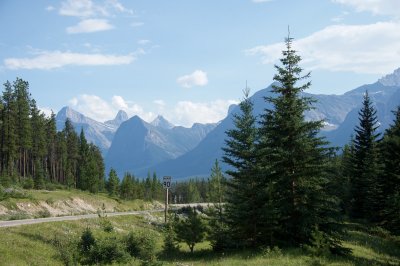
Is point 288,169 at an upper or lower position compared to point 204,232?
upper

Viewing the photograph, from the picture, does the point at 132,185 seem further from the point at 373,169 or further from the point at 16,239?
the point at 16,239

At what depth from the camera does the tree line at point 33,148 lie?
7288 centimetres

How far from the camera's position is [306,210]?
21922 mm

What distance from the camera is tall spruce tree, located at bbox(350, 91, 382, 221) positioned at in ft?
146

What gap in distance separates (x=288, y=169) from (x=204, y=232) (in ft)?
22.1

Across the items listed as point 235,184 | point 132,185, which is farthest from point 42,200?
point 132,185

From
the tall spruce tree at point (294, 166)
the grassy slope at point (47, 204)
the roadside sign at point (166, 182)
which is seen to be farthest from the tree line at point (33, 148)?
the tall spruce tree at point (294, 166)

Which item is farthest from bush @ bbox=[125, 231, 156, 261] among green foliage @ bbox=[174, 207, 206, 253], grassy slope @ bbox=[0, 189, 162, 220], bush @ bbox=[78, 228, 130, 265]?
grassy slope @ bbox=[0, 189, 162, 220]

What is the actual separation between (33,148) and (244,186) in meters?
76.7

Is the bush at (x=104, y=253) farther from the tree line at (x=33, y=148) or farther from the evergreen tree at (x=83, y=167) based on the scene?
the evergreen tree at (x=83, y=167)

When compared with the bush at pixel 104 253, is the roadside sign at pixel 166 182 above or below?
above

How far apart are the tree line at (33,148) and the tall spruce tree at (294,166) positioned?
4530 cm

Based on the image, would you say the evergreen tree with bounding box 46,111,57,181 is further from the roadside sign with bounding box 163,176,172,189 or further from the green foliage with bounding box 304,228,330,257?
the green foliage with bounding box 304,228,330,257

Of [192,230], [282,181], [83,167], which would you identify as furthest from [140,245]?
[83,167]
